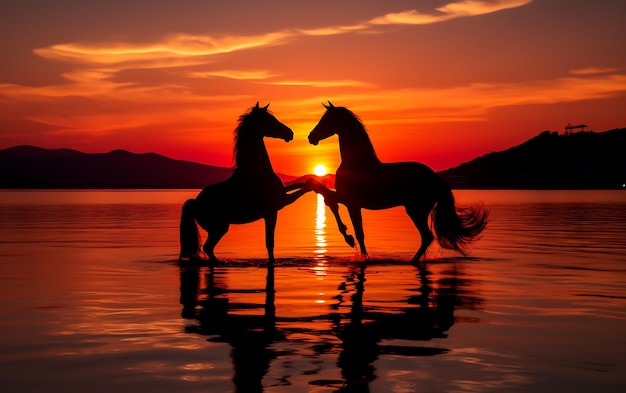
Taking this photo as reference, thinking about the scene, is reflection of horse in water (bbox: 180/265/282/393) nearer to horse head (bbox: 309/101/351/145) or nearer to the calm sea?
the calm sea

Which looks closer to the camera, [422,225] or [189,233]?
[189,233]

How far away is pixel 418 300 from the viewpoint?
11086mm

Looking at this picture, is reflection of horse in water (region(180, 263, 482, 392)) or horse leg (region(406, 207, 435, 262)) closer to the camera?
reflection of horse in water (region(180, 263, 482, 392))

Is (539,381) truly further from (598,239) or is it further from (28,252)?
(598,239)

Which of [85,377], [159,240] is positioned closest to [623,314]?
[85,377]

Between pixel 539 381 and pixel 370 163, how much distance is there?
10577mm

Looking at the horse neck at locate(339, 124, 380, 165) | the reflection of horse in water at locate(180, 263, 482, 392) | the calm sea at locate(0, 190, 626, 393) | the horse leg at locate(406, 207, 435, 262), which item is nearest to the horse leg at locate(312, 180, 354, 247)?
the calm sea at locate(0, 190, 626, 393)

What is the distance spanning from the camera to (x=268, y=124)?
51.8 ft

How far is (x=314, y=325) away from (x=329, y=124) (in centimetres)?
841

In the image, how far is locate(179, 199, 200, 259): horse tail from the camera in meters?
16.2

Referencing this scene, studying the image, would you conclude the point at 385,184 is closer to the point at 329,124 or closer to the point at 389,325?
the point at 329,124

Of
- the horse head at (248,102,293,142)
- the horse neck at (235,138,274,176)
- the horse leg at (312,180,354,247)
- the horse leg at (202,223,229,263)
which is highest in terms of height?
the horse head at (248,102,293,142)

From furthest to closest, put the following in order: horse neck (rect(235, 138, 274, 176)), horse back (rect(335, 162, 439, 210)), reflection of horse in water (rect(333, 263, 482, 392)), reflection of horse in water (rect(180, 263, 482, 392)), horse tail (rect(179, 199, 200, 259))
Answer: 1. horse back (rect(335, 162, 439, 210))
2. horse tail (rect(179, 199, 200, 259))
3. horse neck (rect(235, 138, 274, 176))
4. reflection of horse in water (rect(333, 263, 482, 392))
5. reflection of horse in water (rect(180, 263, 482, 392))

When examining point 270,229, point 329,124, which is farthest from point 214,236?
point 329,124
